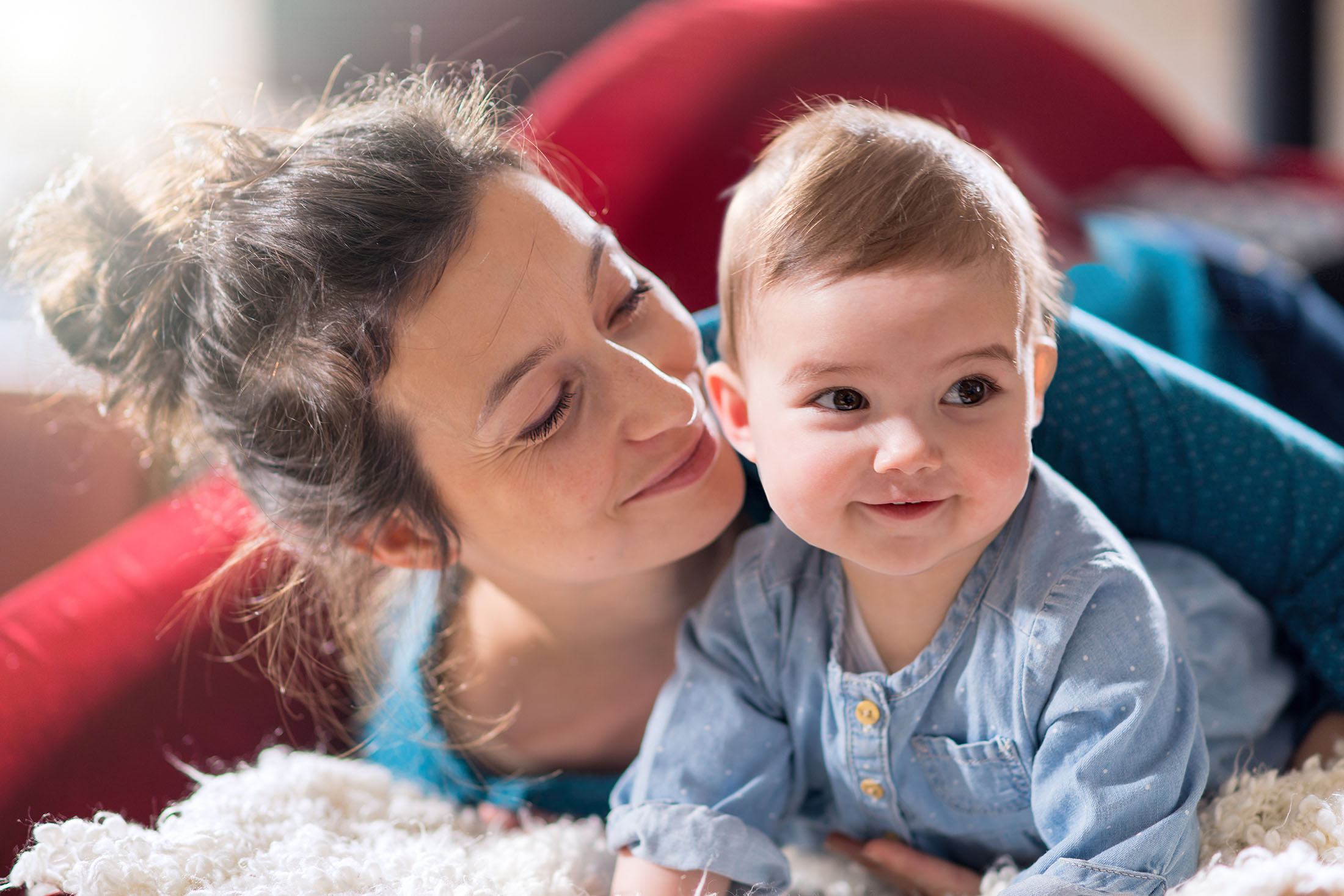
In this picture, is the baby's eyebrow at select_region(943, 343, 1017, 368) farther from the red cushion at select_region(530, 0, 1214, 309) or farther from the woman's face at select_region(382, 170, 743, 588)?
the red cushion at select_region(530, 0, 1214, 309)

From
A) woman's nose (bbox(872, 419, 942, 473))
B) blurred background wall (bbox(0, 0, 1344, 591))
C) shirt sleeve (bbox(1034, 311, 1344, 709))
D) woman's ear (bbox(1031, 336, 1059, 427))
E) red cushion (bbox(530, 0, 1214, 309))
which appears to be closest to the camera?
woman's nose (bbox(872, 419, 942, 473))

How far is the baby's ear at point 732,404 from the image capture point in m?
0.80

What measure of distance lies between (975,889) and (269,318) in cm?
72

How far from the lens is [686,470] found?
873 millimetres

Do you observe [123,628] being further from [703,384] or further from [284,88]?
[284,88]

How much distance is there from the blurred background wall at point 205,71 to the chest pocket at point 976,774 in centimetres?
69

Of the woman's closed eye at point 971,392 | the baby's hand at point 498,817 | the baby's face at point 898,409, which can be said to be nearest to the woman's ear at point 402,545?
the baby's hand at point 498,817

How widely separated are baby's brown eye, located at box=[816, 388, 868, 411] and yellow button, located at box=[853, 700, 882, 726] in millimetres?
248

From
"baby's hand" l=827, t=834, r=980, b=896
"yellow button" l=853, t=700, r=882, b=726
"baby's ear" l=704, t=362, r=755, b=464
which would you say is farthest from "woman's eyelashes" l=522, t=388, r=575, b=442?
"baby's hand" l=827, t=834, r=980, b=896

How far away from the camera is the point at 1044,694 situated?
75 centimetres

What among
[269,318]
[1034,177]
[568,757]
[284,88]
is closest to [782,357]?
[269,318]

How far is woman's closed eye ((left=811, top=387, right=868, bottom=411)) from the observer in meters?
0.70

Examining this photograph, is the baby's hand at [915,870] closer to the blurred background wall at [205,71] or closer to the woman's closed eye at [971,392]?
the woman's closed eye at [971,392]

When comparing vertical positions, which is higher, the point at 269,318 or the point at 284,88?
the point at 284,88
